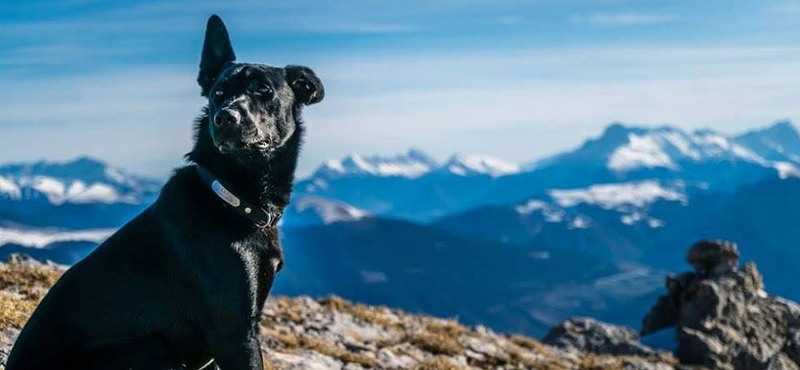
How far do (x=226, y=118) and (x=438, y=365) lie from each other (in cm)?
893

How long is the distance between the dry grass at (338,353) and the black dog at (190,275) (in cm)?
699

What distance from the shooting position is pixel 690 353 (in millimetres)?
22844

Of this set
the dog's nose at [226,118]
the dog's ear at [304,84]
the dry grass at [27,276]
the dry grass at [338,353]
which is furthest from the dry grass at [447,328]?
the dog's nose at [226,118]

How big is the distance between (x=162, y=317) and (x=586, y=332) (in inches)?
850

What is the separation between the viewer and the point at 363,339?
16984 millimetres

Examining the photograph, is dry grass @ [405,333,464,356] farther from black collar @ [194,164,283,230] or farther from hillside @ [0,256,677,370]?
black collar @ [194,164,283,230]

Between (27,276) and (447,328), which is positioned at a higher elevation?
(447,328)

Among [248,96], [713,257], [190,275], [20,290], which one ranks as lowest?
[190,275]

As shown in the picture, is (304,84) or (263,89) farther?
(304,84)

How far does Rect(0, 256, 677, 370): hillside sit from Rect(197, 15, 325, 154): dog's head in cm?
501

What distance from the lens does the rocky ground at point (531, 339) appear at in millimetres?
14828

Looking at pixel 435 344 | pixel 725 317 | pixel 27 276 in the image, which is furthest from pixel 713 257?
pixel 27 276

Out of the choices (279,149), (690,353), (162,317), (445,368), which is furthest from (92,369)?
(690,353)

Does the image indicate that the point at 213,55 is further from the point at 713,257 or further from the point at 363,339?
the point at 713,257
